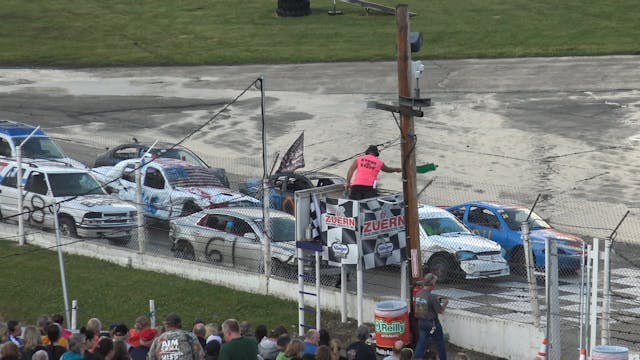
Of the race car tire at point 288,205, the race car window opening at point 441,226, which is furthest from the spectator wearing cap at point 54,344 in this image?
the race car tire at point 288,205

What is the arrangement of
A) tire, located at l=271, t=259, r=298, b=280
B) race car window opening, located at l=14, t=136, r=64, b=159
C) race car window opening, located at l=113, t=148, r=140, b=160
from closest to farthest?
tire, located at l=271, t=259, r=298, b=280 < race car window opening, located at l=14, t=136, r=64, b=159 < race car window opening, located at l=113, t=148, r=140, b=160

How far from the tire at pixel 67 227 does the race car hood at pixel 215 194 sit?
2.87 meters

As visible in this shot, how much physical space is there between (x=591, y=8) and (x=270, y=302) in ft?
124

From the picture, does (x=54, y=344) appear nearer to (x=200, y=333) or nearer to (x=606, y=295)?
(x=200, y=333)

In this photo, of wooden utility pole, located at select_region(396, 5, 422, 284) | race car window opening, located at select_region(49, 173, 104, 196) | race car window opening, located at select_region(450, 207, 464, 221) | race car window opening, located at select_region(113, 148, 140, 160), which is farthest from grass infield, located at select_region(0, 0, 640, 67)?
wooden utility pole, located at select_region(396, 5, 422, 284)

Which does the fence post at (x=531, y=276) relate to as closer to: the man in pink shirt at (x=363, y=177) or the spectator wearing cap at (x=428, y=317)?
the spectator wearing cap at (x=428, y=317)

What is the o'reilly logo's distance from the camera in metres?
17.5

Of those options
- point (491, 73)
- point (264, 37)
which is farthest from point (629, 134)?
point (264, 37)

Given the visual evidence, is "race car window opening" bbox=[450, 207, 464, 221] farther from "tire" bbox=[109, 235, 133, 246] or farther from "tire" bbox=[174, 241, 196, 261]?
"tire" bbox=[109, 235, 133, 246]

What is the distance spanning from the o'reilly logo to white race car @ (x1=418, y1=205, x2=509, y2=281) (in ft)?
8.01

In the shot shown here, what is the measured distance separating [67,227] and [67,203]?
472mm

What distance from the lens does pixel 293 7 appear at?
55469mm

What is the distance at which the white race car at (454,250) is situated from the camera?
2010 centimetres

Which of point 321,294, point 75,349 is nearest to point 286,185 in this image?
point 321,294
